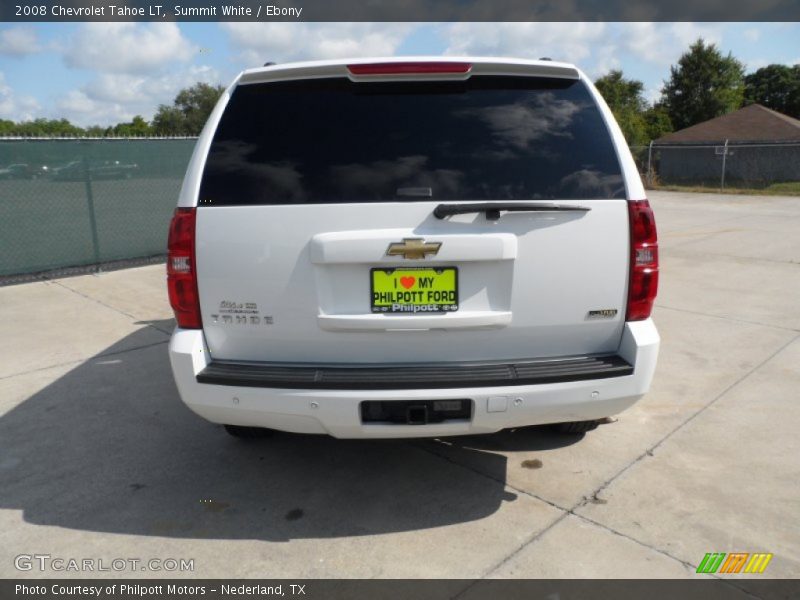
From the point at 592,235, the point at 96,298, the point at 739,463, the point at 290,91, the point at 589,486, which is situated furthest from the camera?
the point at 96,298

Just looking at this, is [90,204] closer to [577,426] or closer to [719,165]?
[577,426]

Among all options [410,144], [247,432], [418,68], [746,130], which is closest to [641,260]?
[410,144]

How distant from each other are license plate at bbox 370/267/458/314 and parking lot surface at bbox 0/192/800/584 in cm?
108

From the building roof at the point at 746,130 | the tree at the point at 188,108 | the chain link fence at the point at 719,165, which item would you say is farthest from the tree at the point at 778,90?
the tree at the point at 188,108

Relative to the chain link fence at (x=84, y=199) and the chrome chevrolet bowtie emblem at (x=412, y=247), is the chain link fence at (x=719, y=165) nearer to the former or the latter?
the chain link fence at (x=84, y=199)

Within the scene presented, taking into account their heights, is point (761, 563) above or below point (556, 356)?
below

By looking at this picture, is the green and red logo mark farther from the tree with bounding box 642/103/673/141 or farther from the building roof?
the tree with bounding box 642/103/673/141

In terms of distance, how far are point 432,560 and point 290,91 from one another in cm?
221

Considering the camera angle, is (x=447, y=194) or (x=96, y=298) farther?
(x=96, y=298)

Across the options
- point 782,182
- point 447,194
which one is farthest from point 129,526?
point 782,182

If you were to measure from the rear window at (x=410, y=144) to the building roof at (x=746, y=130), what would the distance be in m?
34.7

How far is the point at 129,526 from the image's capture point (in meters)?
3.11

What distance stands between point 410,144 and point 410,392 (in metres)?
1.10
